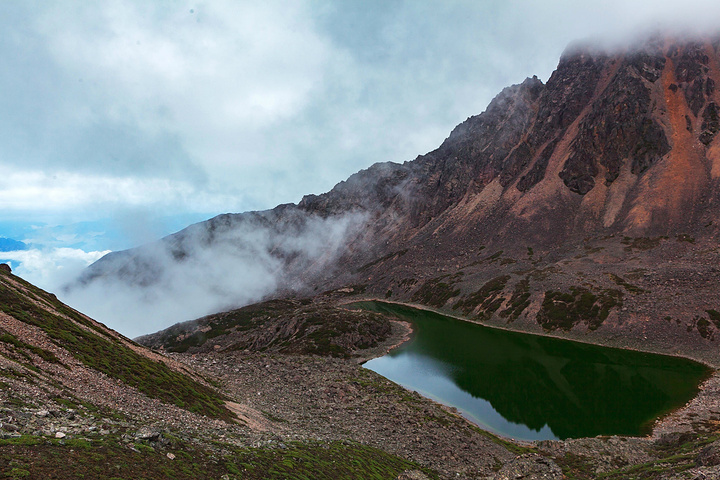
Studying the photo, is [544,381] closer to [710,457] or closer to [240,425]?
[710,457]

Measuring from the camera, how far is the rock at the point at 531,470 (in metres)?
32.0

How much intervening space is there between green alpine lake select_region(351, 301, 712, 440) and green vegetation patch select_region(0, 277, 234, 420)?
39490mm

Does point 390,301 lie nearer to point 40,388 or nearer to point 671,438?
point 671,438

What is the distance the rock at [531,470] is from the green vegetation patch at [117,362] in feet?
79.6

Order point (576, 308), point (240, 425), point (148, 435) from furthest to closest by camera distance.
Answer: point (576, 308)
point (240, 425)
point (148, 435)

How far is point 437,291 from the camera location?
165000 mm

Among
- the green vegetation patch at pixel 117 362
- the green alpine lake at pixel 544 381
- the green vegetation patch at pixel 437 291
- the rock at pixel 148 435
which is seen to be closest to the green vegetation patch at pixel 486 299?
the green vegetation patch at pixel 437 291

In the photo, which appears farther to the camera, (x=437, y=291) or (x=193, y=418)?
(x=437, y=291)

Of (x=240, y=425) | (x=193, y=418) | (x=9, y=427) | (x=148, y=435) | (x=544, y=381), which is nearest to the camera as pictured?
(x=9, y=427)

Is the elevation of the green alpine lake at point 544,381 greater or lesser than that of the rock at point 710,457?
lesser

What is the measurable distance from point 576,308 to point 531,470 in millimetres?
84691

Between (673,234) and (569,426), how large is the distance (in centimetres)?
12529

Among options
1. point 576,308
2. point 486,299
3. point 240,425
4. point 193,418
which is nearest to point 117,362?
point 193,418

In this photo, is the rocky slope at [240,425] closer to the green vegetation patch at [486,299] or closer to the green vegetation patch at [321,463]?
the green vegetation patch at [321,463]
